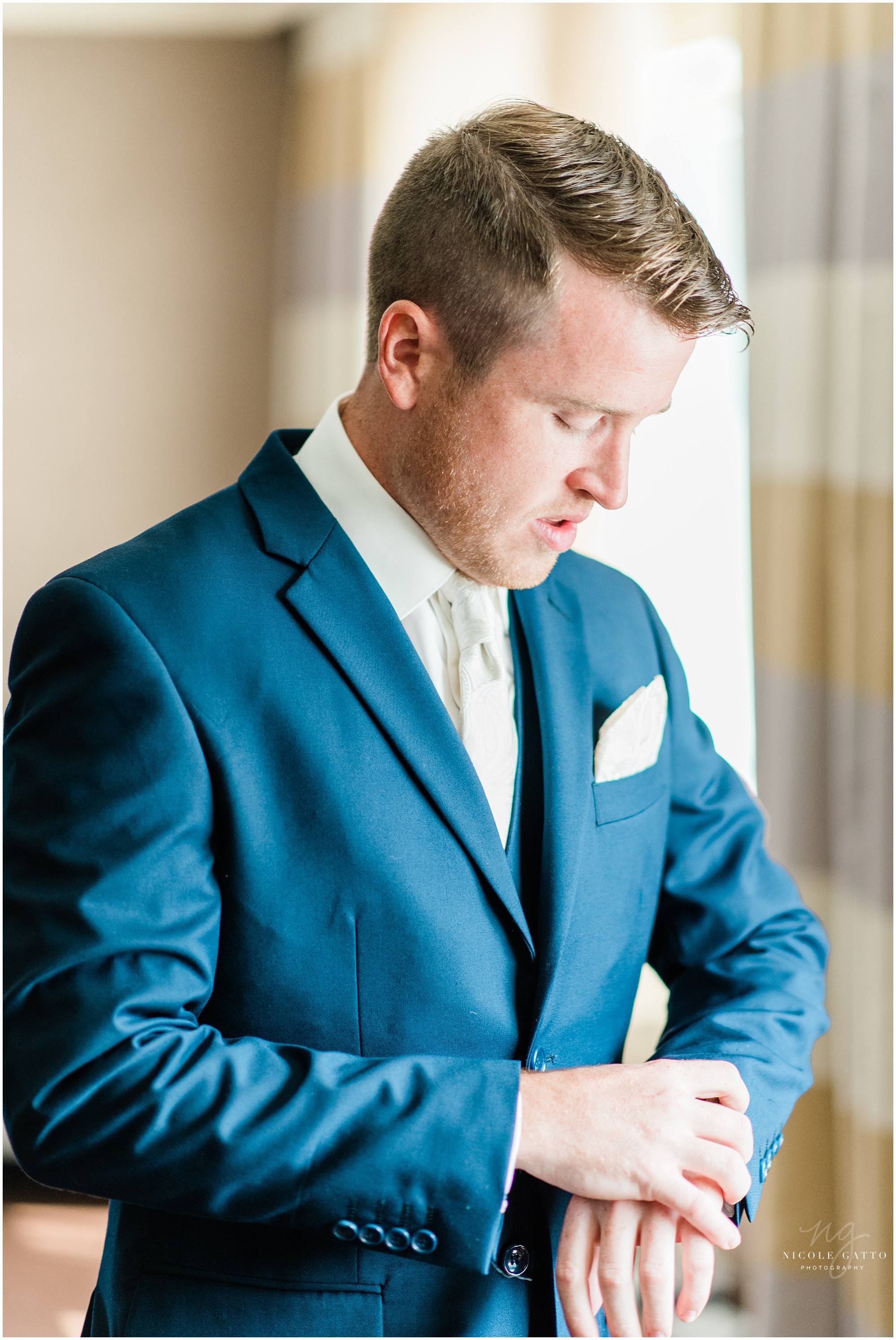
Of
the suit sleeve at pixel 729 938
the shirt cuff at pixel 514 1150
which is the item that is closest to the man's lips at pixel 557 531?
the suit sleeve at pixel 729 938

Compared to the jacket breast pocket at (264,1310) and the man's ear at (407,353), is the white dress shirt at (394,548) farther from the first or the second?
the jacket breast pocket at (264,1310)

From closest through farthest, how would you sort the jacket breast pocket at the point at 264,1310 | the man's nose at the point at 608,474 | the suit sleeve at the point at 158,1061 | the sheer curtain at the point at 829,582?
the suit sleeve at the point at 158,1061
the jacket breast pocket at the point at 264,1310
the man's nose at the point at 608,474
the sheer curtain at the point at 829,582

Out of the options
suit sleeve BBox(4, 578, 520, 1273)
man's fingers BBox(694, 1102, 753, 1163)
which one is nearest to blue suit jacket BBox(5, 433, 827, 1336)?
suit sleeve BBox(4, 578, 520, 1273)

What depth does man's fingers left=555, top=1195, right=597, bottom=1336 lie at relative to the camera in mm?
915

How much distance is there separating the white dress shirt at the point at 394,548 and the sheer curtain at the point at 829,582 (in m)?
0.98

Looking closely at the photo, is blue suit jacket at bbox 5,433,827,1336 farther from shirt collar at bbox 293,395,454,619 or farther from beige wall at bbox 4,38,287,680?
beige wall at bbox 4,38,287,680

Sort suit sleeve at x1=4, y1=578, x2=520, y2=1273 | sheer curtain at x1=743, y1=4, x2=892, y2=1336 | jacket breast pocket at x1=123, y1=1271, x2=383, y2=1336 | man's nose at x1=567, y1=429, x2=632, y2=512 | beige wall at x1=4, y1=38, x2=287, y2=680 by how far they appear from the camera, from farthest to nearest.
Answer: beige wall at x1=4, y1=38, x2=287, y2=680, sheer curtain at x1=743, y1=4, x2=892, y2=1336, man's nose at x1=567, y1=429, x2=632, y2=512, jacket breast pocket at x1=123, y1=1271, x2=383, y2=1336, suit sleeve at x1=4, y1=578, x2=520, y2=1273

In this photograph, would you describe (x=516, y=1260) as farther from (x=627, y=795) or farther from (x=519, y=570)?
(x=519, y=570)

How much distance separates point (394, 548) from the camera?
111 cm

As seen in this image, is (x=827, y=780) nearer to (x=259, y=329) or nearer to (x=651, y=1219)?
(x=651, y=1219)

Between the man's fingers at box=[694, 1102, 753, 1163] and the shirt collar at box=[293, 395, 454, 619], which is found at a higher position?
the shirt collar at box=[293, 395, 454, 619]

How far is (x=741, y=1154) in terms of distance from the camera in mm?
946

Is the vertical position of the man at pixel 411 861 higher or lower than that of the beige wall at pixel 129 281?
lower

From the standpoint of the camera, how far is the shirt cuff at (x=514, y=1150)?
0.85m
